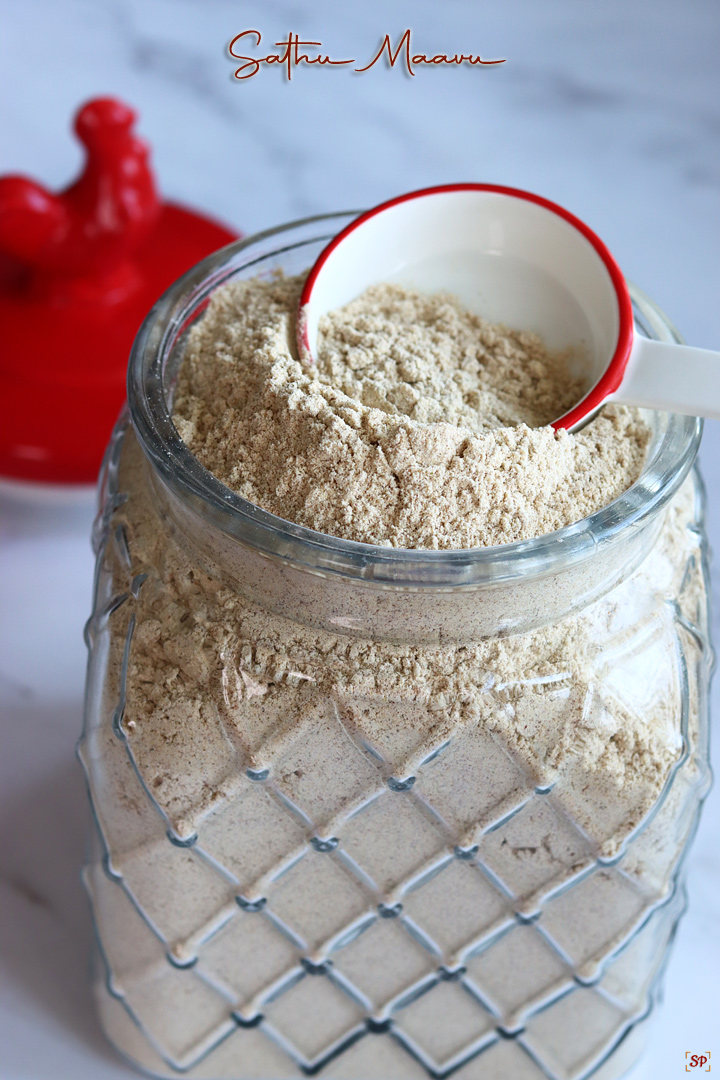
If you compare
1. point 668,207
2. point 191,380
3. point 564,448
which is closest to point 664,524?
point 564,448

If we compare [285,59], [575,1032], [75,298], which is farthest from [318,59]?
[575,1032]

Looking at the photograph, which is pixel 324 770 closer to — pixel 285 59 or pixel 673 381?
pixel 673 381

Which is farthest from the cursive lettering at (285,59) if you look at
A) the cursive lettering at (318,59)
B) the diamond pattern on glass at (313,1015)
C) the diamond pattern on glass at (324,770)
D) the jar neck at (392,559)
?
the diamond pattern on glass at (313,1015)

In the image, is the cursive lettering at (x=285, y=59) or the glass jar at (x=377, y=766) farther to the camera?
the cursive lettering at (x=285, y=59)

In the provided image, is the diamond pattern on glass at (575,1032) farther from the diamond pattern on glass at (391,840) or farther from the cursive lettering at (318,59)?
the cursive lettering at (318,59)

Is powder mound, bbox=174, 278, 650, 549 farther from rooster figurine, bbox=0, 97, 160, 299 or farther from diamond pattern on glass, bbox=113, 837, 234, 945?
rooster figurine, bbox=0, 97, 160, 299

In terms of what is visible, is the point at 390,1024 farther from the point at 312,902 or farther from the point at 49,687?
the point at 49,687

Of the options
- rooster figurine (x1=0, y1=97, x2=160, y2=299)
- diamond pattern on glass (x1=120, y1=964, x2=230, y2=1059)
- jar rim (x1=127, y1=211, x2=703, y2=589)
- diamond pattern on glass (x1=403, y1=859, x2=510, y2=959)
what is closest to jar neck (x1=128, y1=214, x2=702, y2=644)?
jar rim (x1=127, y1=211, x2=703, y2=589)
